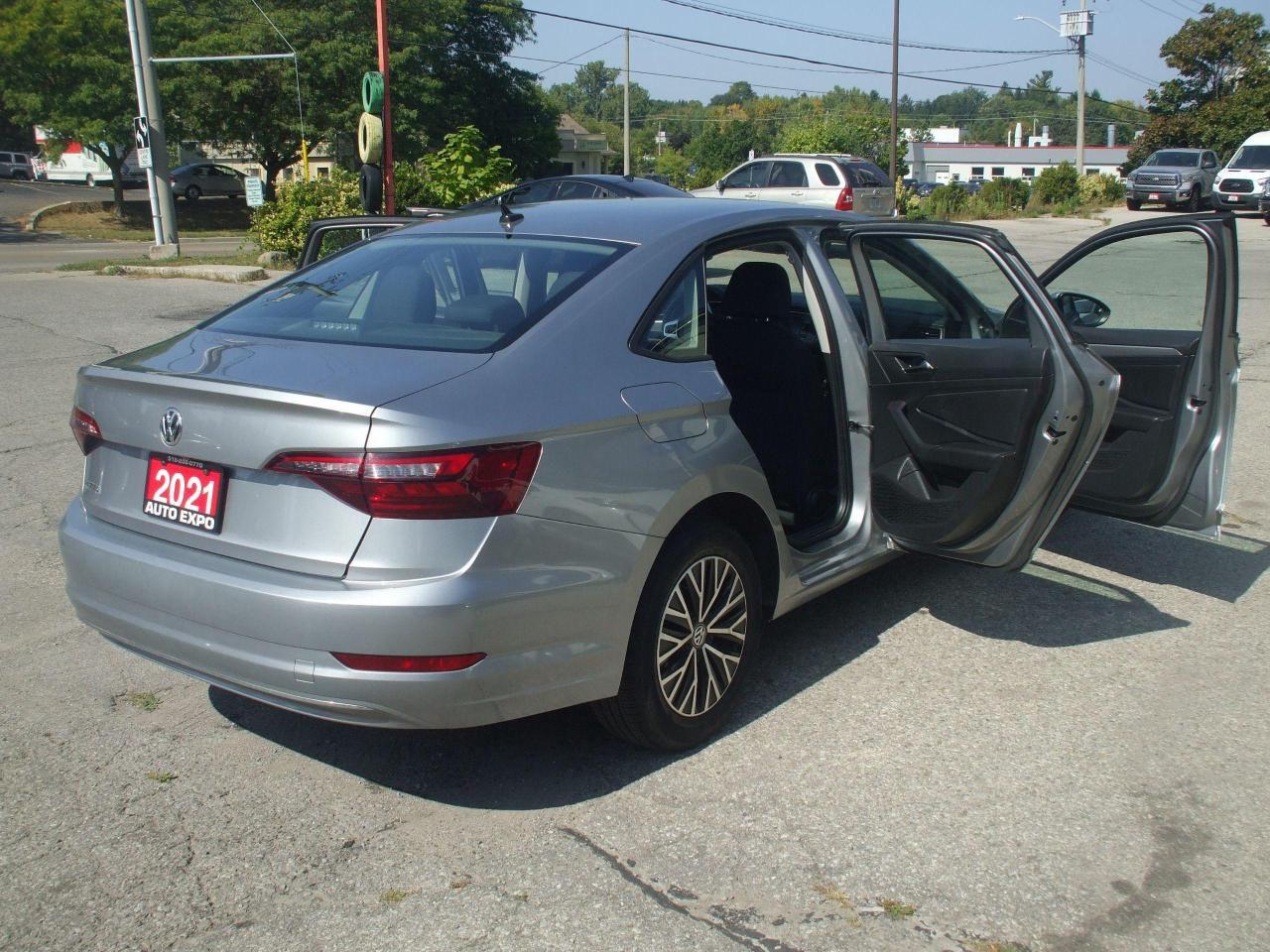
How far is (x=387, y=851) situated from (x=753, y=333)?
2.49 meters

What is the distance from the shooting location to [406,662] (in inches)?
111

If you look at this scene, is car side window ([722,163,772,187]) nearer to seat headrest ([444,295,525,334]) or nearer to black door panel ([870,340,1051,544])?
black door panel ([870,340,1051,544])

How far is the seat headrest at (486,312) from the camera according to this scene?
3.32m

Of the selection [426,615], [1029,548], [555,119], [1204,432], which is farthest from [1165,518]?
[555,119]

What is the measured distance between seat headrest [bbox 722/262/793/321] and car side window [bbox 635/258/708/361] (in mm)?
841

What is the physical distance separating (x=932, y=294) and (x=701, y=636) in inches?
85.9

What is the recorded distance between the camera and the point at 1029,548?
160 inches

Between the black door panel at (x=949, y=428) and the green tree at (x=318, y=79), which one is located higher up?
the green tree at (x=318, y=79)

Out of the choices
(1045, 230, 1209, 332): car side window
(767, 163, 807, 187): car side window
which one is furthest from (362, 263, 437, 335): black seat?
(767, 163, 807, 187): car side window

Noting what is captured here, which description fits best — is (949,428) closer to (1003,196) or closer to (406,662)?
(406,662)

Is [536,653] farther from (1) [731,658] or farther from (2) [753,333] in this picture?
(2) [753,333]

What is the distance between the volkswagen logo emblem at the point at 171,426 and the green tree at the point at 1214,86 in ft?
169

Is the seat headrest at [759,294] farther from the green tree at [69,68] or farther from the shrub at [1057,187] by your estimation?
the green tree at [69,68]

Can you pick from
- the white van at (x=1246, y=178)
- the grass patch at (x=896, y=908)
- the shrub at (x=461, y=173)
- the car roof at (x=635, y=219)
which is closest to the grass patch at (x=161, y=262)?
the shrub at (x=461, y=173)
